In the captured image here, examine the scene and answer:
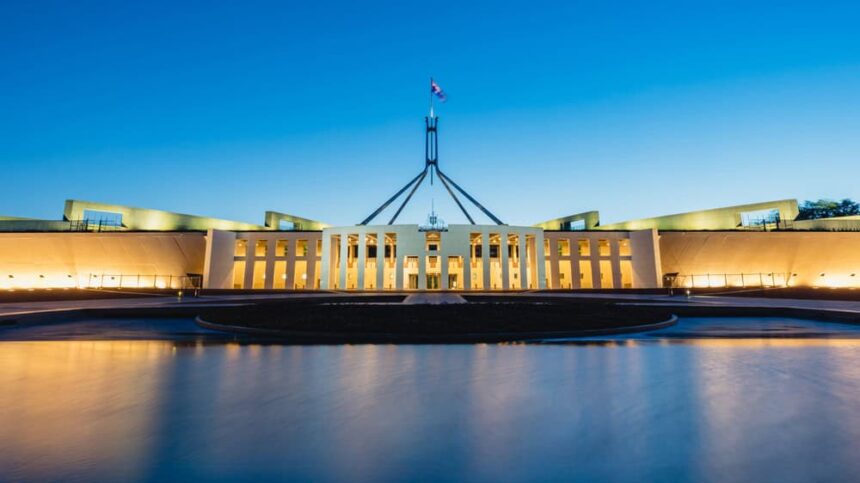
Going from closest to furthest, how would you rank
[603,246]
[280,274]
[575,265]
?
[575,265] → [280,274] → [603,246]

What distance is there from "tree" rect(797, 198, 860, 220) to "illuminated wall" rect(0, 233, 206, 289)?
8752 cm

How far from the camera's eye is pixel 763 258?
41969 mm

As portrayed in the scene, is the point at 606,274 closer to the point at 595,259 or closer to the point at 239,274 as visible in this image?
the point at 595,259

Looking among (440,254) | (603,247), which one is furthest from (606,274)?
(440,254)

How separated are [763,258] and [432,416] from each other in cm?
5208

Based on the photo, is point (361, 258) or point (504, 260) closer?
point (504, 260)

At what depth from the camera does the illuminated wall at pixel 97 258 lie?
132ft

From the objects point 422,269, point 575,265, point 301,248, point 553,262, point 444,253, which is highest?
point 301,248

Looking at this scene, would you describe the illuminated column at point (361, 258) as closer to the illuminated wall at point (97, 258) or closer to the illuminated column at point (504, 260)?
the illuminated column at point (504, 260)

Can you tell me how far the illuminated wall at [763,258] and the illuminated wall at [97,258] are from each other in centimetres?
5295

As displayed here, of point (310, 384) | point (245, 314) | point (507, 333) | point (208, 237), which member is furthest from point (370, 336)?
point (208, 237)

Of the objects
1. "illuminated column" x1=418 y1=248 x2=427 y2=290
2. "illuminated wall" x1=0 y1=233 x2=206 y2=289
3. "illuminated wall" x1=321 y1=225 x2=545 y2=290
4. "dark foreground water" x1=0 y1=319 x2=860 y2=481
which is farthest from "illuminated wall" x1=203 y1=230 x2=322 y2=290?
"dark foreground water" x1=0 y1=319 x2=860 y2=481

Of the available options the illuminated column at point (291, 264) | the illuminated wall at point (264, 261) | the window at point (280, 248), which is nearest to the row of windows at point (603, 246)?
the illuminated wall at point (264, 261)

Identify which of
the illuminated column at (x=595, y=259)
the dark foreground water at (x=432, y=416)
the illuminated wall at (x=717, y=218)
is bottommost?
the dark foreground water at (x=432, y=416)
